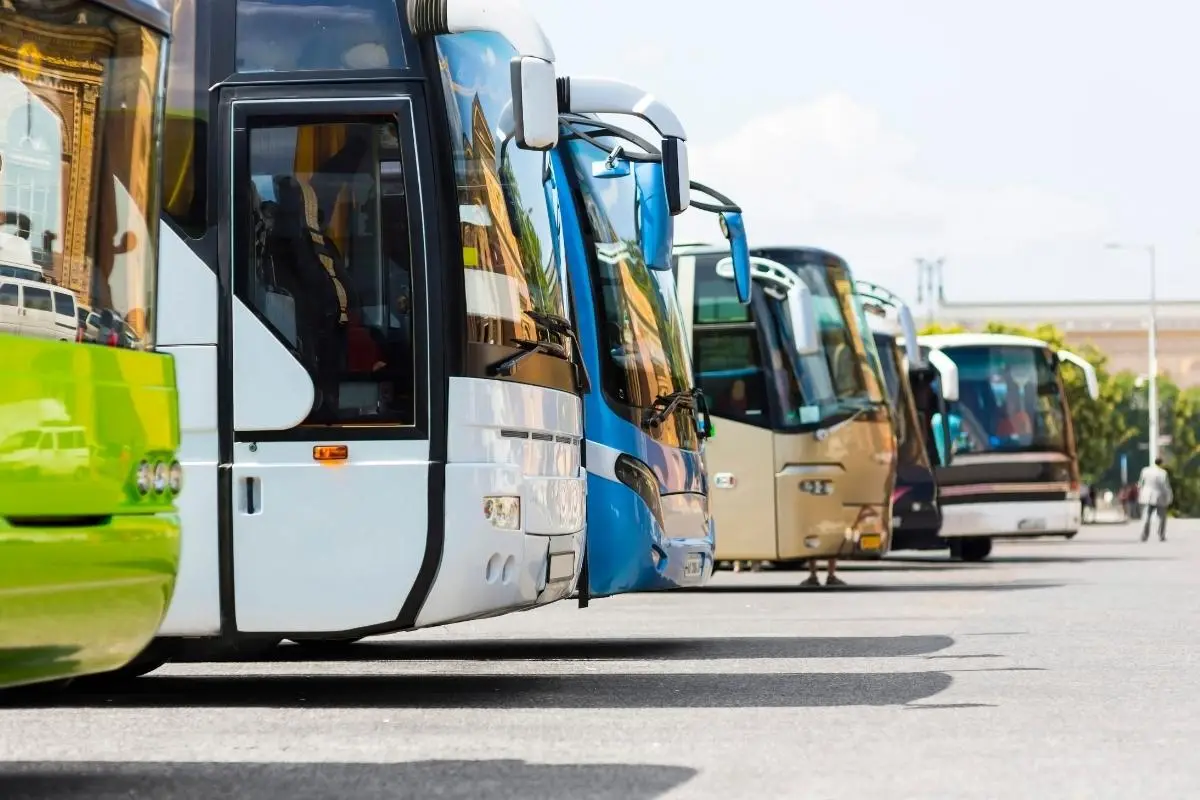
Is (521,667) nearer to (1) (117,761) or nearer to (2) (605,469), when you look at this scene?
(2) (605,469)

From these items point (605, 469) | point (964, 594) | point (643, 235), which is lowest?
point (964, 594)

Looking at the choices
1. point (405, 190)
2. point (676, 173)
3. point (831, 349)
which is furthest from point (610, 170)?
point (831, 349)

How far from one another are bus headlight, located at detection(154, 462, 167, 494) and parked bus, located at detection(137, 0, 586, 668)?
8.25 feet

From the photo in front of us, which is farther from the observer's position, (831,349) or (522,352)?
(831,349)

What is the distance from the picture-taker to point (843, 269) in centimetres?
2288

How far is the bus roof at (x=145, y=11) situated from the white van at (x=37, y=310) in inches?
35.4

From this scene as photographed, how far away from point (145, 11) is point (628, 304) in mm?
7030

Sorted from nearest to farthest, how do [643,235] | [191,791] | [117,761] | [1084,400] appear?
[191,791]
[117,761]
[643,235]
[1084,400]

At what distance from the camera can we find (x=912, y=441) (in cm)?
2850

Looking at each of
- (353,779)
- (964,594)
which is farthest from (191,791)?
(964,594)

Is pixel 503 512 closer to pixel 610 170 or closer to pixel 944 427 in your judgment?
pixel 610 170

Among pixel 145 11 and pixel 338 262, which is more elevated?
pixel 145 11

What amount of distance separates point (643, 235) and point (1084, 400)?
6785 cm

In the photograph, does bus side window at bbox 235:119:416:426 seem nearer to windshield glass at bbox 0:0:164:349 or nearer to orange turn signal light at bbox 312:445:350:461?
orange turn signal light at bbox 312:445:350:461
